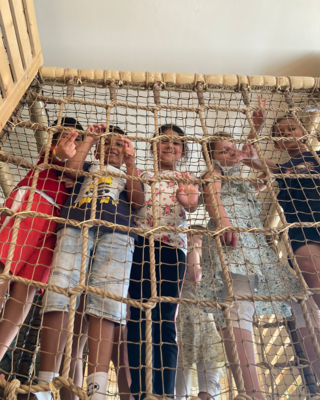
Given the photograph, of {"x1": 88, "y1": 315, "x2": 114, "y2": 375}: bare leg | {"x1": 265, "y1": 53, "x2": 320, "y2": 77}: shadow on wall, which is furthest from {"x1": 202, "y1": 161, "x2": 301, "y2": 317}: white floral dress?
{"x1": 265, "y1": 53, "x2": 320, "y2": 77}: shadow on wall

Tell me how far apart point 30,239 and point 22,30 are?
0.69 m

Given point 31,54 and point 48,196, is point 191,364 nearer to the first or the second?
point 48,196

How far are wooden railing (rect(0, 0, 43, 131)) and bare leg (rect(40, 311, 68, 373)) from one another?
22.2 inches

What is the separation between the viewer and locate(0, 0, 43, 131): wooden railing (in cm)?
100

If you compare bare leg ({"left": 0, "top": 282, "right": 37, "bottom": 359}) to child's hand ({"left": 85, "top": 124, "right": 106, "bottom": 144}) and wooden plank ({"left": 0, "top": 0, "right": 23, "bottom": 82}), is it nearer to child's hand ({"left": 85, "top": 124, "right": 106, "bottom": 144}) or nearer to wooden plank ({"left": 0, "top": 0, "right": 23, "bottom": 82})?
child's hand ({"left": 85, "top": 124, "right": 106, "bottom": 144})

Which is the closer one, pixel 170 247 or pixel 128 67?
pixel 170 247

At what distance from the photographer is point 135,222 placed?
108 cm

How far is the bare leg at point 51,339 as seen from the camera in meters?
0.73

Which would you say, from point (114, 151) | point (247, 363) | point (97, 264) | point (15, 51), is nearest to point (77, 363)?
point (97, 264)

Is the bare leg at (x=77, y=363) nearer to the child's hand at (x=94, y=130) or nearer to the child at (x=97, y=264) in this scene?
the child at (x=97, y=264)

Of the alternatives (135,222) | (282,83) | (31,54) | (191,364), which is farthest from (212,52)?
(191,364)

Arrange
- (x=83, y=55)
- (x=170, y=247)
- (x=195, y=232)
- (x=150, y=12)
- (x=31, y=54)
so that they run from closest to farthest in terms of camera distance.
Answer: (x=195, y=232), (x=170, y=247), (x=31, y=54), (x=150, y=12), (x=83, y=55)

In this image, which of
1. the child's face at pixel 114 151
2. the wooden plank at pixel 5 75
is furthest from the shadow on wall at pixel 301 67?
the wooden plank at pixel 5 75

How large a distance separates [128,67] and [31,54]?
631mm
